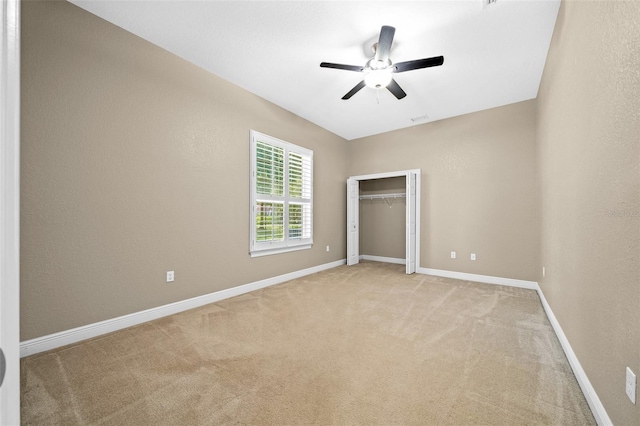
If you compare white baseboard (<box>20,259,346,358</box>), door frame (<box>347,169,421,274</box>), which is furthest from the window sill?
door frame (<box>347,169,421,274</box>)

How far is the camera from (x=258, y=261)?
13.2ft

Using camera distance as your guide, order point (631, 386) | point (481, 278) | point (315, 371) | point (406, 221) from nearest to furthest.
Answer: point (631, 386) → point (315, 371) → point (481, 278) → point (406, 221)

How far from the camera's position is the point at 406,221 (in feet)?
17.2

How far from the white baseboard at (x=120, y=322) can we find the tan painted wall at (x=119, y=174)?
0.06m

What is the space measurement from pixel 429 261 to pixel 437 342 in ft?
9.54

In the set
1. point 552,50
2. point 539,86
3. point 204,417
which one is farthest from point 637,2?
point 539,86

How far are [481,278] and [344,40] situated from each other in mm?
4212

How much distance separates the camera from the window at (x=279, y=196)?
399 centimetres

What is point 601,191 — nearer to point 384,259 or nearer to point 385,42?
point 385,42

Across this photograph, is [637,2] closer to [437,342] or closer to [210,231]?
[437,342]

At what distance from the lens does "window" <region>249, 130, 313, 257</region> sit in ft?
13.1

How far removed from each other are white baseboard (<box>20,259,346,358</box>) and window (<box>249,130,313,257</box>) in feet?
2.06

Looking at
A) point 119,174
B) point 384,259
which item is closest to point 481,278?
point 384,259
